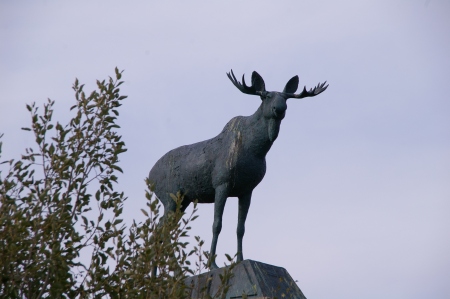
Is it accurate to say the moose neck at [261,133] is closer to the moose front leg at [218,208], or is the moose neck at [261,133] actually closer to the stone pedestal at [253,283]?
the moose front leg at [218,208]

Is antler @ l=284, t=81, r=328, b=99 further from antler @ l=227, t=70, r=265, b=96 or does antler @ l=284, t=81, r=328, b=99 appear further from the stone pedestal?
the stone pedestal

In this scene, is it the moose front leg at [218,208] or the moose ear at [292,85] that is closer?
the moose front leg at [218,208]

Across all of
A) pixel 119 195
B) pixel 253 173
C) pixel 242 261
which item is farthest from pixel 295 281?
pixel 119 195

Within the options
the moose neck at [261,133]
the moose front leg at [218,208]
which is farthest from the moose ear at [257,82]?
the moose front leg at [218,208]

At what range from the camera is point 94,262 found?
5.59 metres

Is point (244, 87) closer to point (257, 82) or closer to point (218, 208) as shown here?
point (257, 82)

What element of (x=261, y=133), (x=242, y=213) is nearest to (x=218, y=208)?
(x=242, y=213)

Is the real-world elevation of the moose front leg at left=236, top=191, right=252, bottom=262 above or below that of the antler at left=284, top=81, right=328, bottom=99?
below

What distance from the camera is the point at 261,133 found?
29.0 ft

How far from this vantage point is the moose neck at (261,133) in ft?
28.7

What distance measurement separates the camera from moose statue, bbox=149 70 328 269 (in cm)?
883

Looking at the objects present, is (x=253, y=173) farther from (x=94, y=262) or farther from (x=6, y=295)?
(x=6, y=295)

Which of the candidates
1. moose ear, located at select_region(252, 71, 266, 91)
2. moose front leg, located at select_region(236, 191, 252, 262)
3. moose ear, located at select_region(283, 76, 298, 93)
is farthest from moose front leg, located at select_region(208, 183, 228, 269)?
moose ear, located at select_region(283, 76, 298, 93)

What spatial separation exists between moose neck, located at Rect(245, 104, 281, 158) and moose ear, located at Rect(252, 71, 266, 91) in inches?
10.6
